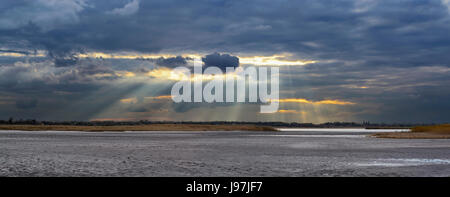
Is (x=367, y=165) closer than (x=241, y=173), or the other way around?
(x=241, y=173)

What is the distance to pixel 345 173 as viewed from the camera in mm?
21781

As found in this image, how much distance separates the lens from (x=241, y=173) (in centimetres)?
2153

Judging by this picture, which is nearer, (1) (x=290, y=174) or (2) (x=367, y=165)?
(1) (x=290, y=174)
